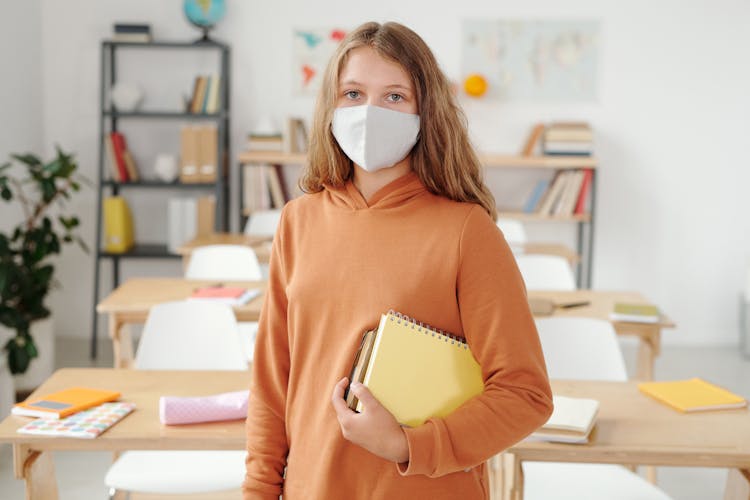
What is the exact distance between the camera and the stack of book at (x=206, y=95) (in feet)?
19.0

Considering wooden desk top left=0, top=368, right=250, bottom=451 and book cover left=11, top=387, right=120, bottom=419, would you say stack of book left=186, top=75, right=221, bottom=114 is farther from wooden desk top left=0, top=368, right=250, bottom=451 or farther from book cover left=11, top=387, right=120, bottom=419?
book cover left=11, top=387, right=120, bottom=419

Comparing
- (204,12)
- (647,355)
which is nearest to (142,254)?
(204,12)

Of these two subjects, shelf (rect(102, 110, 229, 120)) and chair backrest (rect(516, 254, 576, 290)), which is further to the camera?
shelf (rect(102, 110, 229, 120))

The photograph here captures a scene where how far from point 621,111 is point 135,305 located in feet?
12.4

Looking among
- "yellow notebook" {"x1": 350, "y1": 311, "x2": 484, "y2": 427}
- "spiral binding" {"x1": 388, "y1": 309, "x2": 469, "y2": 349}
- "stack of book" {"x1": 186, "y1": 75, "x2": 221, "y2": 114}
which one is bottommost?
"yellow notebook" {"x1": 350, "y1": 311, "x2": 484, "y2": 427}

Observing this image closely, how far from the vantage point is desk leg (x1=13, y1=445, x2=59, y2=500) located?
2094mm

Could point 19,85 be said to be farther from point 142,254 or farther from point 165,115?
point 142,254

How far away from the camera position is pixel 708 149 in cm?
608

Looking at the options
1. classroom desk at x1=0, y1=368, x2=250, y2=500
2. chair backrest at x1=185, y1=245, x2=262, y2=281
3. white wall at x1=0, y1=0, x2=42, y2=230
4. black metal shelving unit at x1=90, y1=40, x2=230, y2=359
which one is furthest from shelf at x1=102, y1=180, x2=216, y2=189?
classroom desk at x1=0, y1=368, x2=250, y2=500

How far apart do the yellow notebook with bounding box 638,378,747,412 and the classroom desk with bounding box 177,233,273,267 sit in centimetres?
275

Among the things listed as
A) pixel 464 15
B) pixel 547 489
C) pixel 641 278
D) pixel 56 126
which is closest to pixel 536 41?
pixel 464 15

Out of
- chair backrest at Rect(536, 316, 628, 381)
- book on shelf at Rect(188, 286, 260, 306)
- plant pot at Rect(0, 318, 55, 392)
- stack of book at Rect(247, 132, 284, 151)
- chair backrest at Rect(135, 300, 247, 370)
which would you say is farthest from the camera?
stack of book at Rect(247, 132, 284, 151)

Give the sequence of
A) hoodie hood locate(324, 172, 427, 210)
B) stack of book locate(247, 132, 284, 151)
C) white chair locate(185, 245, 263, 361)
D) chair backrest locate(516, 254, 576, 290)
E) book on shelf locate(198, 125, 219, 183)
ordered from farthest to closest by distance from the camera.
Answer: stack of book locate(247, 132, 284, 151), book on shelf locate(198, 125, 219, 183), white chair locate(185, 245, 263, 361), chair backrest locate(516, 254, 576, 290), hoodie hood locate(324, 172, 427, 210)

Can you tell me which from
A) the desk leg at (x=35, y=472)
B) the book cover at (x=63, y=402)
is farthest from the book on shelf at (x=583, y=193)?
the desk leg at (x=35, y=472)
